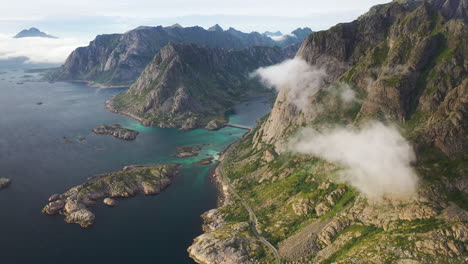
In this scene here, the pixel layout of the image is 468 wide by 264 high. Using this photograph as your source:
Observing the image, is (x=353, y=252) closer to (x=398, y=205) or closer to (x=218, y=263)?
(x=398, y=205)

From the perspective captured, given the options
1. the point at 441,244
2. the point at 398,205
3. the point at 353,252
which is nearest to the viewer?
the point at 441,244

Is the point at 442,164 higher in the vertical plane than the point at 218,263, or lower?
higher

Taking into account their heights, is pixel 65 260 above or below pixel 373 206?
below

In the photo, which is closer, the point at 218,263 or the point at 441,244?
the point at 441,244

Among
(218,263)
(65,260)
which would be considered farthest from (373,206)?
(65,260)

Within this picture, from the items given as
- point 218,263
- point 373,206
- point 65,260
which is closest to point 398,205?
point 373,206

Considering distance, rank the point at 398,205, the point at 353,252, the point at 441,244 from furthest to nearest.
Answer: the point at 398,205 → the point at 353,252 → the point at 441,244

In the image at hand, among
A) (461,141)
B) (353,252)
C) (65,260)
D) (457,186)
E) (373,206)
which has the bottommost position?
(65,260)

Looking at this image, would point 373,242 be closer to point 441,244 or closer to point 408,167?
point 441,244
